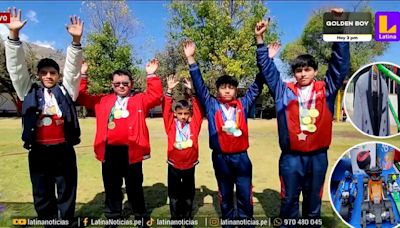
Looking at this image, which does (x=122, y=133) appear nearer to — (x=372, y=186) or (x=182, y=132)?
(x=182, y=132)

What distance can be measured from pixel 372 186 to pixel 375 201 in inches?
6.3

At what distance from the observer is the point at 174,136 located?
3.72 m

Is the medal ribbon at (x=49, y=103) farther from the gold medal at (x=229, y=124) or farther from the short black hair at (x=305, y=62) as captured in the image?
the short black hair at (x=305, y=62)

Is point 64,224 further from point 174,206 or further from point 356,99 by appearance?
point 356,99

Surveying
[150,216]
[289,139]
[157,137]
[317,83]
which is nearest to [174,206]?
[150,216]

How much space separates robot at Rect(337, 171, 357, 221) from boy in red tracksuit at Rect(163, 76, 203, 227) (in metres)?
1.54

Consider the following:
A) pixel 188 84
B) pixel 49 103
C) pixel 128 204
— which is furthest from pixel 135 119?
pixel 128 204

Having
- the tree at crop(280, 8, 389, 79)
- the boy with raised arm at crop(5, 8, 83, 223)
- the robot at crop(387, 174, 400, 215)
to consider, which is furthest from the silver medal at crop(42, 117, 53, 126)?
the tree at crop(280, 8, 389, 79)

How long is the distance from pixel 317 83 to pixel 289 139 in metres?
0.60

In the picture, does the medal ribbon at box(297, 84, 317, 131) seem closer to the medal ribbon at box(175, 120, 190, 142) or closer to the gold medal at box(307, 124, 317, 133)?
the gold medal at box(307, 124, 317, 133)

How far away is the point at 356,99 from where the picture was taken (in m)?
3.86

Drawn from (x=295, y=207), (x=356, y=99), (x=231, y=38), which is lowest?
(x=295, y=207)

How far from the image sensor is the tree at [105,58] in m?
8.46

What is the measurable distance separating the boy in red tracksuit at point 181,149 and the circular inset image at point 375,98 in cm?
170
